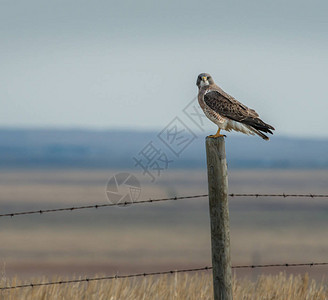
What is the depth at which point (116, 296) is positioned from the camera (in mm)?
6758

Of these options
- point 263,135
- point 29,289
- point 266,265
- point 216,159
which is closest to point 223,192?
point 216,159

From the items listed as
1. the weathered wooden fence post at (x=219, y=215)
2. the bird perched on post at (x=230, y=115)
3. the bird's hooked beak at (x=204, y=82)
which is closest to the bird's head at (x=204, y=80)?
the bird's hooked beak at (x=204, y=82)

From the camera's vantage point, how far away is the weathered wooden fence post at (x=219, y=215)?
16.5 ft

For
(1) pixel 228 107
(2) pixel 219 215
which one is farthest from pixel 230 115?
(2) pixel 219 215

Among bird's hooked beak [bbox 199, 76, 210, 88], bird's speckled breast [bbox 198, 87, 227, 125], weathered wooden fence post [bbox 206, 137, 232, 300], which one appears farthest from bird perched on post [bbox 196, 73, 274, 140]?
weathered wooden fence post [bbox 206, 137, 232, 300]

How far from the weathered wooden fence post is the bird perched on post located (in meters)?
1.72

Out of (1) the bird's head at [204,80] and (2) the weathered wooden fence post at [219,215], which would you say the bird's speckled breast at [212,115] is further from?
(2) the weathered wooden fence post at [219,215]

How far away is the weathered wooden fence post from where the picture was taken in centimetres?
504

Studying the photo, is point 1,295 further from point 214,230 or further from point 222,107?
point 222,107

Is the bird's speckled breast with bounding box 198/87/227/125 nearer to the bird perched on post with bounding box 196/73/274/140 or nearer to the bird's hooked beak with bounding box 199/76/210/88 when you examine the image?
the bird perched on post with bounding box 196/73/274/140

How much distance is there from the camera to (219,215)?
200 inches

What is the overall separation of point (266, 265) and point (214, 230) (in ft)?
3.92

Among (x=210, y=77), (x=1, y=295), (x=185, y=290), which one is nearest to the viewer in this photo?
(x=1, y=295)

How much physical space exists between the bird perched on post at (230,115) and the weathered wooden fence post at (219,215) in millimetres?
1719
